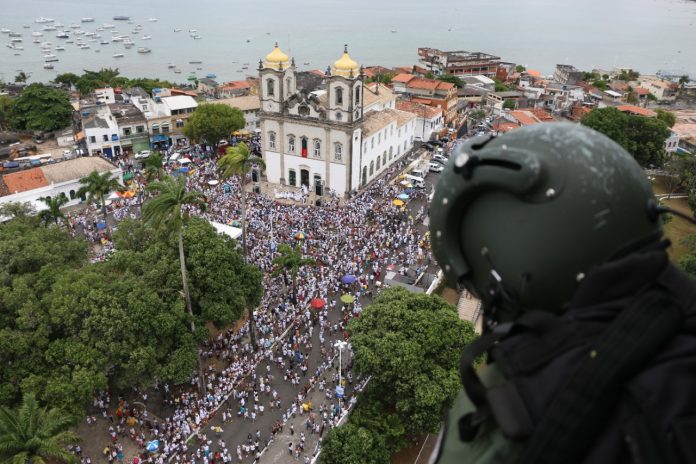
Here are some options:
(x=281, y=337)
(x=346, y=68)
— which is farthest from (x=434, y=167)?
(x=281, y=337)

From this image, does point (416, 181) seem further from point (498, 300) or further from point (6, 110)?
point (6, 110)

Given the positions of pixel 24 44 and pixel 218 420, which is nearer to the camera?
pixel 218 420

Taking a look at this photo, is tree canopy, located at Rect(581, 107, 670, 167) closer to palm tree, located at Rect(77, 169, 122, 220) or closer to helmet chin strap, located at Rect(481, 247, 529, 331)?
palm tree, located at Rect(77, 169, 122, 220)

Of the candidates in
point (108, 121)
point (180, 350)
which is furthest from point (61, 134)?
point (180, 350)

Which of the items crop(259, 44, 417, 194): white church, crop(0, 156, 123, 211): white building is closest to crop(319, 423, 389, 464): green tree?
crop(259, 44, 417, 194): white church

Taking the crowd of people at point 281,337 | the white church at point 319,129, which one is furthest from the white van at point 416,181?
the white church at point 319,129

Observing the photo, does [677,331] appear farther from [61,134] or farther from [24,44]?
[24,44]

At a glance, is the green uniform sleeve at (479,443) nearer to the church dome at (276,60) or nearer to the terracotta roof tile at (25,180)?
the church dome at (276,60)
